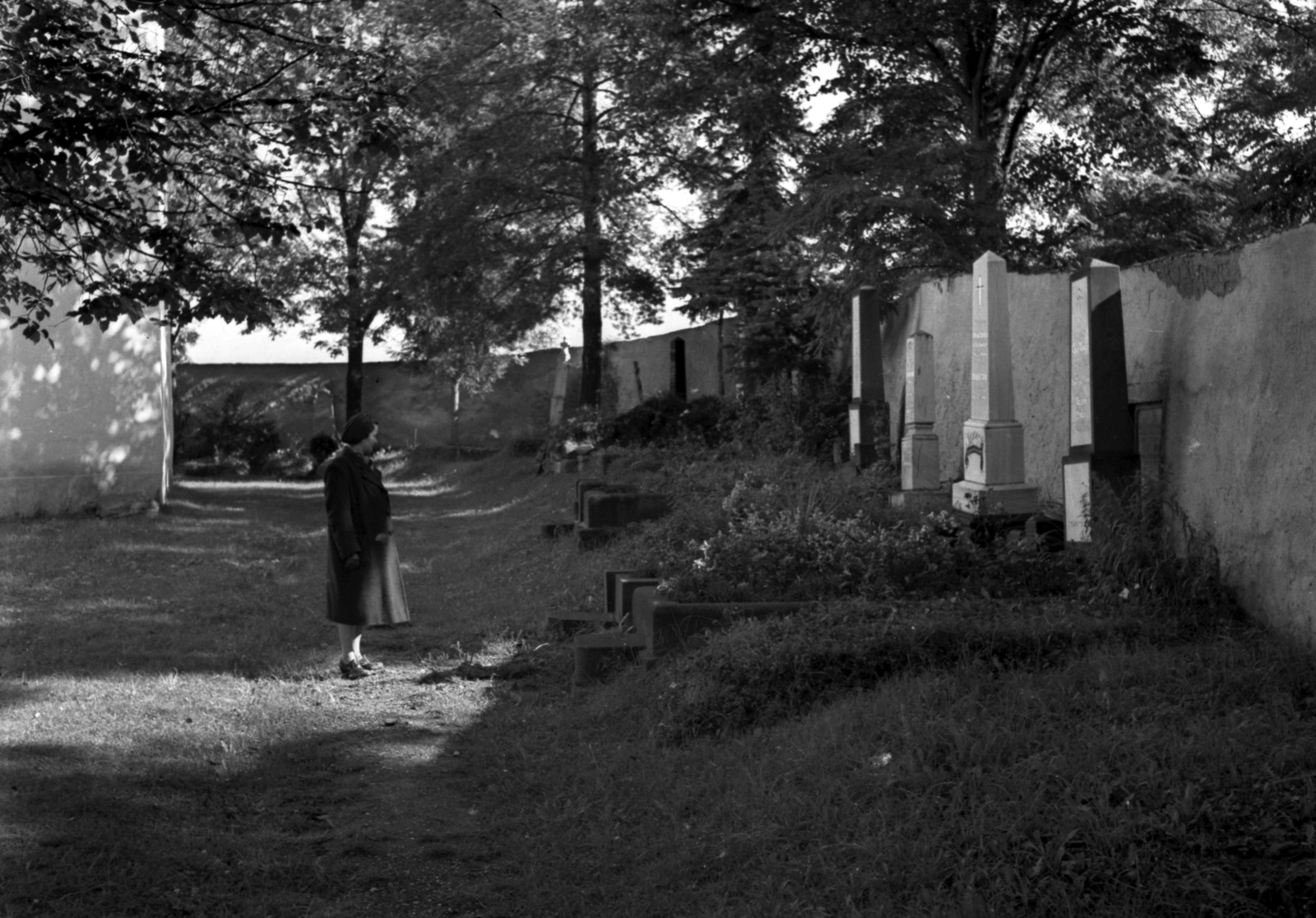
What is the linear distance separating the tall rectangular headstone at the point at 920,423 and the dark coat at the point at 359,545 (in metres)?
4.56

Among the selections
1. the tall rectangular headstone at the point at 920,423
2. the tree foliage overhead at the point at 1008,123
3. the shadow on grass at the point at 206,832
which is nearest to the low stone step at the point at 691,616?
the shadow on grass at the point at 206,832

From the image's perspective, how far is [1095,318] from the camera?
26.1 feet

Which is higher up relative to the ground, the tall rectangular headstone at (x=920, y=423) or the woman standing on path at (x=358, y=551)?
the tall rectangular headstone at (x=920, y=423)

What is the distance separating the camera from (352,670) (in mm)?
9016

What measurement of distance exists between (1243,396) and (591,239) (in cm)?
1823

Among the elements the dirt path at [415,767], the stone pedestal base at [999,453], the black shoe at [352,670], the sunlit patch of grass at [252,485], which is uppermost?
the stone pedestal base at [999,453]

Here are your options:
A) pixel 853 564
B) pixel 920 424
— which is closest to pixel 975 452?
pixel 920 424

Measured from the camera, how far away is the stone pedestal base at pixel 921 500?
9.91 m

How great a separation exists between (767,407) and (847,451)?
2.52 metres

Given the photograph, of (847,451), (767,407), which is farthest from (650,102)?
(847,451)

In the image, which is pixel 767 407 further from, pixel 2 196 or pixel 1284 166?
pixel 2 196

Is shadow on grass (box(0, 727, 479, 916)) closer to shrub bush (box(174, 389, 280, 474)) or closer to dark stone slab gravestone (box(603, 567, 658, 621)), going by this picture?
dark stone slab gravestone (box(603, 567, 658, 621))

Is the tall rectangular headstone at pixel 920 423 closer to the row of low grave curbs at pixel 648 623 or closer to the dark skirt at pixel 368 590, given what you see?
the row of low grave curbs at pixel 648 623

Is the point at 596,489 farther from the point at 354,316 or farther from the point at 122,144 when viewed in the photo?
the point at 354,316
